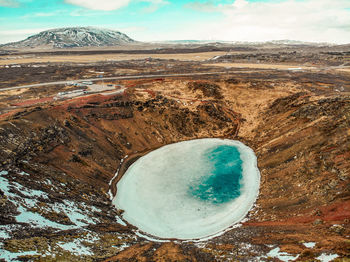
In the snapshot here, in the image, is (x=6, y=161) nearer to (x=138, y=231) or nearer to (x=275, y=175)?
(x=138, y=231)

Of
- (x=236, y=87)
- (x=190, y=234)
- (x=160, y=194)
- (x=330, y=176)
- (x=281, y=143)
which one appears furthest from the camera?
(x=236, y=87)

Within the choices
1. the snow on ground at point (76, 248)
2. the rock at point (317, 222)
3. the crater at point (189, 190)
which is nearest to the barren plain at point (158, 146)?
Result: the rock at point (317, 222)

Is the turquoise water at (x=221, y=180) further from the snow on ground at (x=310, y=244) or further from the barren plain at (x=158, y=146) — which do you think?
the snow on ground at (x=310, y=244)

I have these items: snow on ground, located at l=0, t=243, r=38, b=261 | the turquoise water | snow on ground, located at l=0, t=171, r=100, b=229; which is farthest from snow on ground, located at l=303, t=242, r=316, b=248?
snow on ground, located at l=0, t=243, r=38, b=261

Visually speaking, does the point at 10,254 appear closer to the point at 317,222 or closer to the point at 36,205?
the point at 36,205

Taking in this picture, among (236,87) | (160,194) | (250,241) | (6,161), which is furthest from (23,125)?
(236,87)

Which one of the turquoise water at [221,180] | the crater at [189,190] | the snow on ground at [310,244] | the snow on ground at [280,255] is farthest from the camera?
the turquoise water at [221,180]
